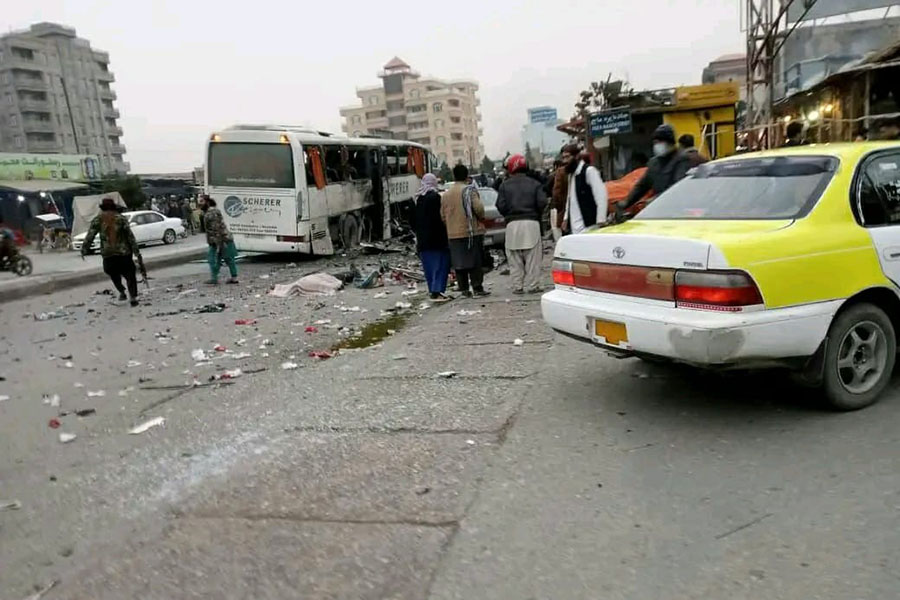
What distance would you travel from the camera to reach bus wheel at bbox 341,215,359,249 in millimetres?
17891

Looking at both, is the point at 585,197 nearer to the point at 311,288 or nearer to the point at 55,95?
the point at 311,288

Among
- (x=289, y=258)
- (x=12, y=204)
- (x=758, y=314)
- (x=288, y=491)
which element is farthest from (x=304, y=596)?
(x=12, y=204)

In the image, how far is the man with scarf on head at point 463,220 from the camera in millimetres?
8969

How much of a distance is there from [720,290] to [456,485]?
1.72 meters

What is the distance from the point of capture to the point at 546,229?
1808cm

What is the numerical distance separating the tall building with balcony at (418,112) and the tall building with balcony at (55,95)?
1598 inches

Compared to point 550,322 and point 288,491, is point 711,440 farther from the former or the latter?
point 288,491

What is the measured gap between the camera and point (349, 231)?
59.5 ft

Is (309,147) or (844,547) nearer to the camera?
(844,547)

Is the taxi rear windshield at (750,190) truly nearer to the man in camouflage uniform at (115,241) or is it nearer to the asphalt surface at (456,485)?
the asphalt surface at (456,485)

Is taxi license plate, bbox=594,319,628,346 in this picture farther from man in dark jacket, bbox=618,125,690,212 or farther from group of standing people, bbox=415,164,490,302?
group of standing people, bbox=415,164,490,302

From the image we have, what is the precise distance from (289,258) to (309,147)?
9.89 feet

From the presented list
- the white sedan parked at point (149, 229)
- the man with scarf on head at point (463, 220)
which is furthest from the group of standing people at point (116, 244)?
the white sedan parked at point (149, 229)

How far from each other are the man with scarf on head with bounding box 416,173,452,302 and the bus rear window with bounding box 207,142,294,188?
6.83 m
